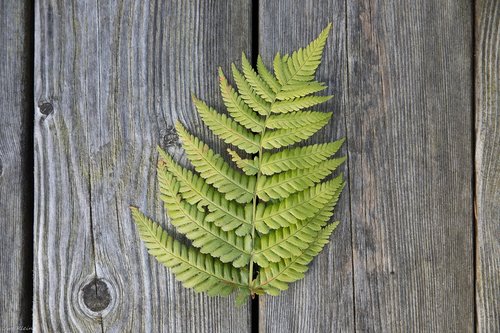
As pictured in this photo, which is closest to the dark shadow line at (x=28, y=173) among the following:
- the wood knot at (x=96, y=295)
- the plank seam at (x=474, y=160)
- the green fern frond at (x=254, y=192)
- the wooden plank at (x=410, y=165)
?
the wood knot at (x=96, y=295)

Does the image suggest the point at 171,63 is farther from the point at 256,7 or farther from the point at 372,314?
the point at 372,314

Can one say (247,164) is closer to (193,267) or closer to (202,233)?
(202,233)

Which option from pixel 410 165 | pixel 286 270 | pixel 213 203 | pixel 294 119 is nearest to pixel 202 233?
pixel 213 203

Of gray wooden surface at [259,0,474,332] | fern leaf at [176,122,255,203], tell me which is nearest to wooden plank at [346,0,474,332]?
gray wooden surface at [259,0,474,332]

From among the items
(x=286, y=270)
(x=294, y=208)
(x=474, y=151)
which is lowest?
(x=286, y=270)

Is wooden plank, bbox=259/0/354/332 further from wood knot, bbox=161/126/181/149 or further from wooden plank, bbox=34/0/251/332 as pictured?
wood knot, bbox=161/126/181/149

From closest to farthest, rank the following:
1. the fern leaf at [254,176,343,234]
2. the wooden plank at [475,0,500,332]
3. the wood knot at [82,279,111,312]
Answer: the fern leaf at [254,176,343,234], the wood knot at [82,279,111,312], the wooden plank at [475,0,500,332]

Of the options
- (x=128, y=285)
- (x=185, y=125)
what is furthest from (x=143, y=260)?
(x=185, y=125)
